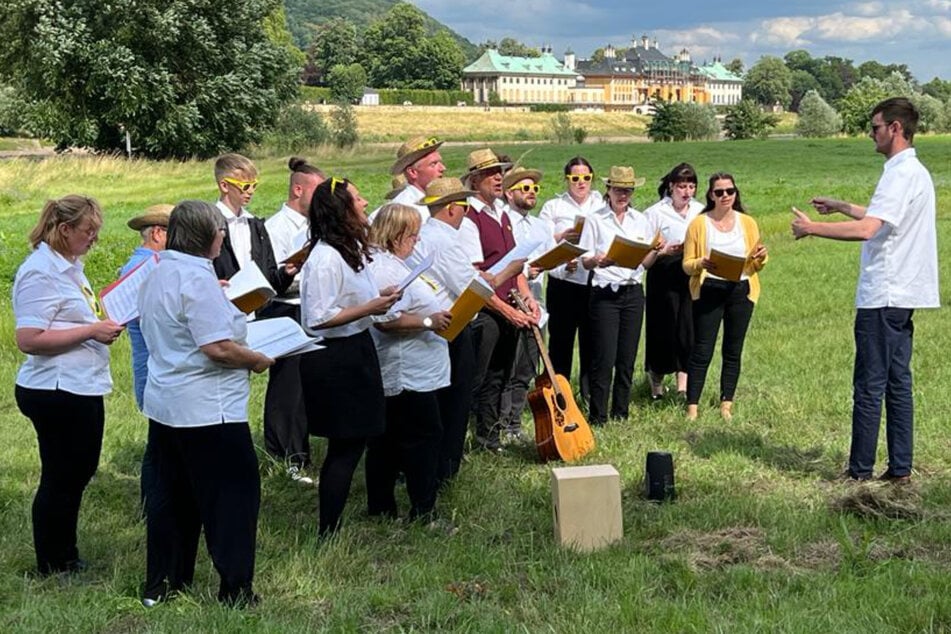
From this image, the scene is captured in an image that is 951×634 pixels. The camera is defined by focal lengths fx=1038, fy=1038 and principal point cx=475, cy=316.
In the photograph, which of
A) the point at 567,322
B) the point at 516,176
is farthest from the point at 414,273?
the point at 567,322

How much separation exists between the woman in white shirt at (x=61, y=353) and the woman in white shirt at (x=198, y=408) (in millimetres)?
553

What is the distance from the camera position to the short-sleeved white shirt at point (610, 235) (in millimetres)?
8492

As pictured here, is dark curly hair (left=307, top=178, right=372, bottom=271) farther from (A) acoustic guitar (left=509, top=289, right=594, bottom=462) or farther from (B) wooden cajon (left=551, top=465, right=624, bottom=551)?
(A) acoustic guitar (left=509, top=289, right=594, bottom=462)

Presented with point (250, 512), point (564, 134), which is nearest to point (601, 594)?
point (250, 512)

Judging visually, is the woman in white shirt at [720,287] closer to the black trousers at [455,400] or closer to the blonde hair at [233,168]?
the black trousers at [455,400]

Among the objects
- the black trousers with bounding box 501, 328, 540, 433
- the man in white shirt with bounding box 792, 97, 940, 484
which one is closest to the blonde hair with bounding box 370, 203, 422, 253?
the man in white shirt with bounding box 792, 97, 940, 484

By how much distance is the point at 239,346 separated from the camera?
448 centimetres

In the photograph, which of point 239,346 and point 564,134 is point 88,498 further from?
point 564,134

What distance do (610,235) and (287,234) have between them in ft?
8.93

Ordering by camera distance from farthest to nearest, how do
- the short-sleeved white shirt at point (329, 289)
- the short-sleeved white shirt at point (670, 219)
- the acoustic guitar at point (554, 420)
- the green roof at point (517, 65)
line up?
the green roof at point (517, 65) → the short-sleeved white shirt at point (670, 219) → the acoustic guitar at point (554, 420) → the short-sleeved white shirt at point (329, 289)

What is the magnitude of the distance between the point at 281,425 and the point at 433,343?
1.84m

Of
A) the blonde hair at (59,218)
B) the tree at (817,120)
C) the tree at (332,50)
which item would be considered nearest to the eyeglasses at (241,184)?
the blonde hair at (59,218)

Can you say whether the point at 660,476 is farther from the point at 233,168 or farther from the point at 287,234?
the point at 233,168

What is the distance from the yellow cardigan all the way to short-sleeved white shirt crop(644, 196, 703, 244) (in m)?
0.43
